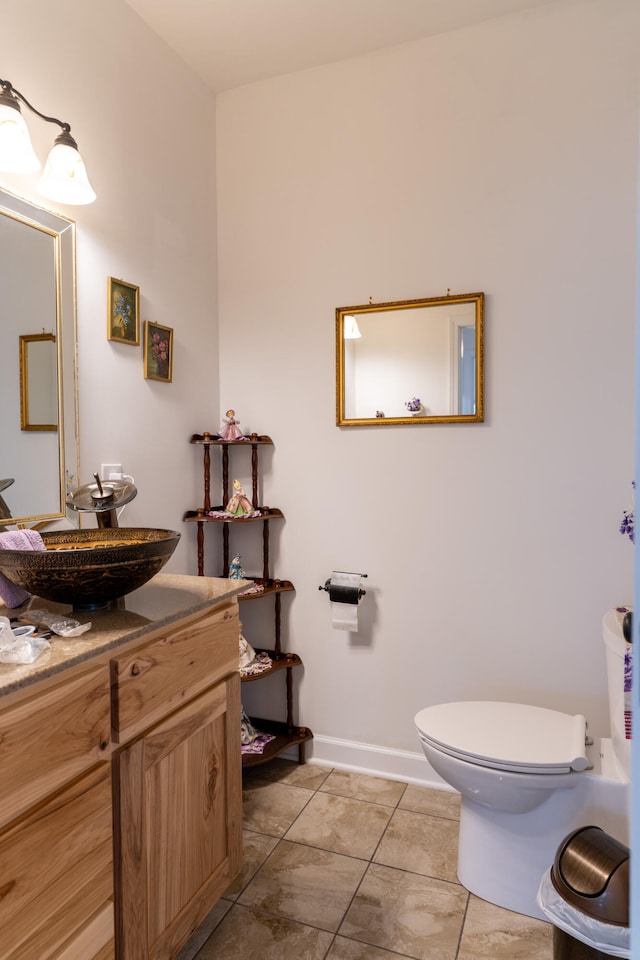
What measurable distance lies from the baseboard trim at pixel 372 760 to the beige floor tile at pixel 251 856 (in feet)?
1.67

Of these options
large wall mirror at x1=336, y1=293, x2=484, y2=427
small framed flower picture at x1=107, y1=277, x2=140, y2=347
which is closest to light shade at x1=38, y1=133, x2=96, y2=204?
small framed flower picture at x1=107, y1=277, x2=140, y2=347

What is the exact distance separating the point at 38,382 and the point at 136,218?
779 millimetres

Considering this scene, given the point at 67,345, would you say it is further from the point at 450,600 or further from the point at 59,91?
the point at 450,600

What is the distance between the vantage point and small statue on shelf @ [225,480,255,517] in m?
2.28

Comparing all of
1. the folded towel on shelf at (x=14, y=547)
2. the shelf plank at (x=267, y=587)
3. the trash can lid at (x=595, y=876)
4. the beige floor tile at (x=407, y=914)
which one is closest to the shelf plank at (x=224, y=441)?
the shelf plank at (x=267, y=587)

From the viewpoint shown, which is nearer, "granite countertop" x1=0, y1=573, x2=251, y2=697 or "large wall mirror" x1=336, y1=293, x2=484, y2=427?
"granite countertop" x1=0, y1=573, x2=251, y2=697

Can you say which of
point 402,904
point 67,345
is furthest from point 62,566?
point 402,904

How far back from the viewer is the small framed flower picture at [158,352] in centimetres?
204

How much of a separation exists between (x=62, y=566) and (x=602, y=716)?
1.82m

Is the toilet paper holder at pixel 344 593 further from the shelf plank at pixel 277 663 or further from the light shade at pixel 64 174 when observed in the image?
the light shade at pixel 64 174

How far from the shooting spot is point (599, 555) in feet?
6.40

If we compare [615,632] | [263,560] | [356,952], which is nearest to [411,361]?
[263,560]

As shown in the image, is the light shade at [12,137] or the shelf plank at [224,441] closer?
the light shade at [12,137]

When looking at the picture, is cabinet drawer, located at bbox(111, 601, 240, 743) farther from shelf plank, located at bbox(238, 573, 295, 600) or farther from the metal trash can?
the metal trash can
